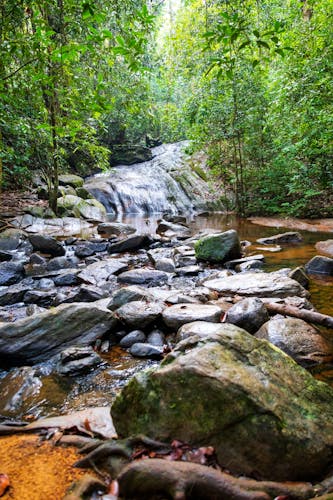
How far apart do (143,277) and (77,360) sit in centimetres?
320

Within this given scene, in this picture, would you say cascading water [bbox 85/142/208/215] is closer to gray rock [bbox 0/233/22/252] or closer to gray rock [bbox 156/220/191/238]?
gray rock [bbox 156/220/191/238]

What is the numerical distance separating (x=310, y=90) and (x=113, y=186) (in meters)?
13.8

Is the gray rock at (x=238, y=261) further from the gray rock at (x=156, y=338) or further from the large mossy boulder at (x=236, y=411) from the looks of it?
the large mossy boulder at (x=236, y=411)

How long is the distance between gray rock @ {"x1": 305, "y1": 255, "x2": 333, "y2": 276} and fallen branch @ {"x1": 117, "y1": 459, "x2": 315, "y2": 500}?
5.35 m

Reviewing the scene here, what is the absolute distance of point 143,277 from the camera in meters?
6.52

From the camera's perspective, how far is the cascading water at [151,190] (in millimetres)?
19625

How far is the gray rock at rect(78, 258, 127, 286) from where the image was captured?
643 centimetres

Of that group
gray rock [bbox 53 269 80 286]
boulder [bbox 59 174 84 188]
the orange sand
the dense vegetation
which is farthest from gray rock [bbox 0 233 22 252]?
boulder [bbox 59 174 84 188]

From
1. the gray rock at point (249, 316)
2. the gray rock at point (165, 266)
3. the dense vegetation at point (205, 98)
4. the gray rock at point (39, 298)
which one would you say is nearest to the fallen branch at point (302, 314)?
the gray rock at point (249, 316)

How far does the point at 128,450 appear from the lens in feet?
6.18

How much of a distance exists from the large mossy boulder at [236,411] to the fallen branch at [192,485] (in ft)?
0.37

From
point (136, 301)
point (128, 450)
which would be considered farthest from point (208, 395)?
point (136, 301)

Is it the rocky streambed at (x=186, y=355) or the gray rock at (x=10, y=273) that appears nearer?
the rocky streambed at (x=186, y=355)

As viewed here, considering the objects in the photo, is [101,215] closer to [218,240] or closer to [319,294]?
[218,240]
